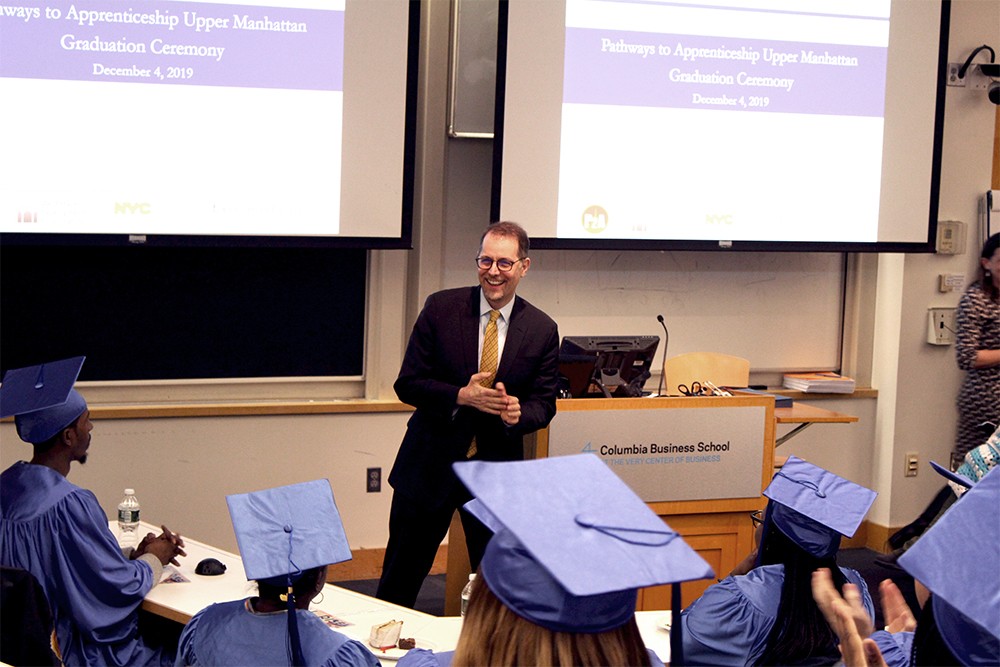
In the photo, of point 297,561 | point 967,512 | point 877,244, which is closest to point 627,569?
point 967,512

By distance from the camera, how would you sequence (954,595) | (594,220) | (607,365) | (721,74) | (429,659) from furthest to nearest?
(721,74) → (594,220) → (607,365) → (429,659) → (954,595)

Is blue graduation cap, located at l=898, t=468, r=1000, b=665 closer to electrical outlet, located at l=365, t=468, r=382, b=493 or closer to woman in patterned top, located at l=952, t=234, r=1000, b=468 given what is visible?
electrical outlet, located at l=365, t=468, r=382, b=493

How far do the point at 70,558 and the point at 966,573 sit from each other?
2.53m

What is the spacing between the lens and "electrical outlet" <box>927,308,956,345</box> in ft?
21.2

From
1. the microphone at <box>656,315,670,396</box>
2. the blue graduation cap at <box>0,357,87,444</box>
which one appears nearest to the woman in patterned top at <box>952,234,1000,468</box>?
the microphone at <box>656,315,670,396</box>

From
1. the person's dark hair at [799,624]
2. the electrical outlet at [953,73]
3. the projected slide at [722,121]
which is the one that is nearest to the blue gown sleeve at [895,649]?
the person's dark hair at [799,624]

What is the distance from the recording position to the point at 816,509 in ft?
9.09

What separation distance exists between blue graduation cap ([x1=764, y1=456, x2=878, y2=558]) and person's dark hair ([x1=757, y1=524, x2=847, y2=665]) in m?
0.03

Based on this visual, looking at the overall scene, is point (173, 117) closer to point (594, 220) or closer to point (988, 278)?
point (594, 220)

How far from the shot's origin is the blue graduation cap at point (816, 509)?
9.02 feet

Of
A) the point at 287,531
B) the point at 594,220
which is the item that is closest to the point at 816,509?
the point at 287,531

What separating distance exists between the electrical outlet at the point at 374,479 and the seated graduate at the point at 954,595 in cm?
392

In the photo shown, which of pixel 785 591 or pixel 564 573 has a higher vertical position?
pixel 564 573

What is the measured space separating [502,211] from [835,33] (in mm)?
2073
